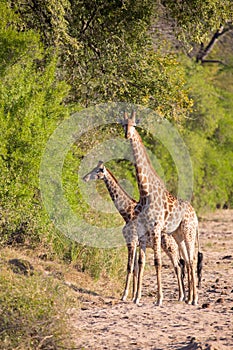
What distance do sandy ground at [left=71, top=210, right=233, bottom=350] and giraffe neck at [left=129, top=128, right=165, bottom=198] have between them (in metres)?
1.64

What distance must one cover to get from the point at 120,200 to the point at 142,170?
76 cm

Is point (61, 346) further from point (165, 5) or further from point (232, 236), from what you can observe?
point (232, 236)

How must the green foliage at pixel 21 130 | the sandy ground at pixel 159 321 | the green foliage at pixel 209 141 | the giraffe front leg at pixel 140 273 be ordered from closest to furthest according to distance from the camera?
1. the sandy ground at pixel 159 321
2. the giraffe front leg at pixel 140 273
3. the green foliage at pixel 21 130
4. the green foliage at pixel 209 141

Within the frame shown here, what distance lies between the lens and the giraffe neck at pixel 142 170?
1118 cm

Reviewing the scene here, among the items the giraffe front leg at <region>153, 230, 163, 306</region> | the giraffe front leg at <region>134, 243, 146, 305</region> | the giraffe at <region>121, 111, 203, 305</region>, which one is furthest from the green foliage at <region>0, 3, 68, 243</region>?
the giraffe front leg at <region>153, 230, 163, 306</region>

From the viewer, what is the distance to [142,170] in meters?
11.2

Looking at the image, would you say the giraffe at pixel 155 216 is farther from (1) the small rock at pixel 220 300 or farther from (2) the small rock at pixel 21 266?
(2) the small rock at pixel 21 266

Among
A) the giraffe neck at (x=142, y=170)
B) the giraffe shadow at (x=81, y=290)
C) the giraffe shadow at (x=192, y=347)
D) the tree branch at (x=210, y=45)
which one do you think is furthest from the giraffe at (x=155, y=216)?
the tree branch at (x=210, y=45)

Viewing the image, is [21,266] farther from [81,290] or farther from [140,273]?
[140,273]

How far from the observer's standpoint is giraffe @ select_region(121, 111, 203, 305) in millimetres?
11062

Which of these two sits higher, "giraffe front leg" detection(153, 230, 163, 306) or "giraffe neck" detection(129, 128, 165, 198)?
"giraffe neck" detection(129, 128, 165, 198)

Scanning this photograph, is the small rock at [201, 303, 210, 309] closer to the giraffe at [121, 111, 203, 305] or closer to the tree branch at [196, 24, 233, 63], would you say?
the giraffe at [121, 111, 203, 305]

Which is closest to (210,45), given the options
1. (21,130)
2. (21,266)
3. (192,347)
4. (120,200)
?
(21,130)

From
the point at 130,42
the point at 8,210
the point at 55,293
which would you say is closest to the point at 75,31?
the point at 130,42
